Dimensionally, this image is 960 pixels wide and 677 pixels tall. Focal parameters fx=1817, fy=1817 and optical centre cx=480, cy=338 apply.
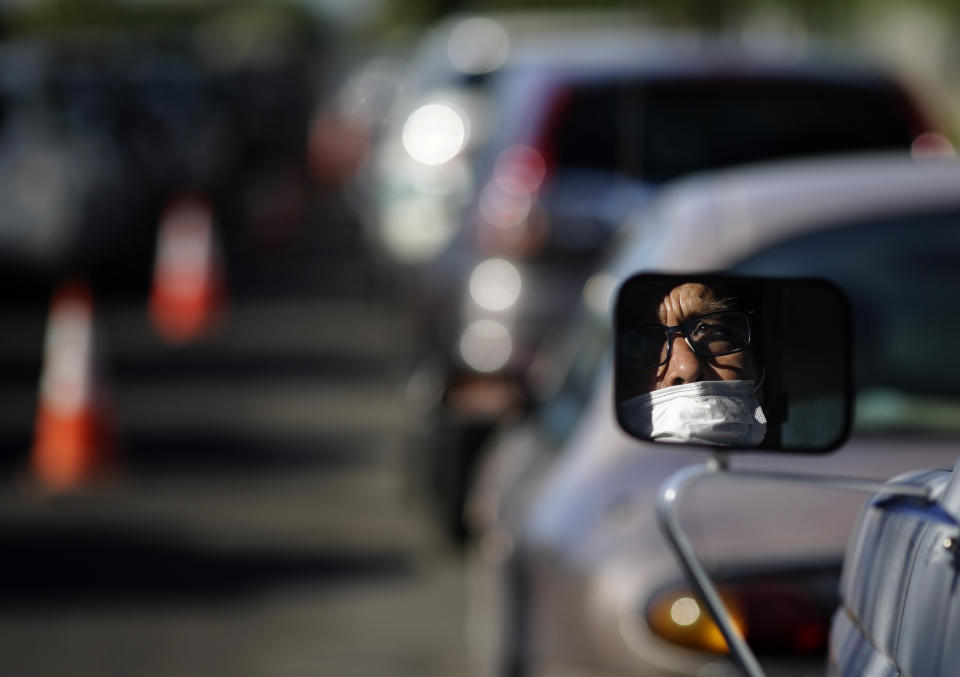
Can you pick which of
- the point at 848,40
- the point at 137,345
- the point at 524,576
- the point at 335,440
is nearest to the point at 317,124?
the point at 848,40

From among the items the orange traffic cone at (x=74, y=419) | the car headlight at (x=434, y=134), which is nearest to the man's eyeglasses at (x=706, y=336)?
the orange traffic cone at (x=74, y=419)

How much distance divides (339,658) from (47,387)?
131 inches

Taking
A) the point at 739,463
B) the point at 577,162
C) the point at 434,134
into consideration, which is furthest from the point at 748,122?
the point at 739,463

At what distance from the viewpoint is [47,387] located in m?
8.56

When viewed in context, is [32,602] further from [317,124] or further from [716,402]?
[317,124]

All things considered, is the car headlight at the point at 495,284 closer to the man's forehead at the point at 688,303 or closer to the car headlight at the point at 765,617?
the car headlight at the point at 765,617

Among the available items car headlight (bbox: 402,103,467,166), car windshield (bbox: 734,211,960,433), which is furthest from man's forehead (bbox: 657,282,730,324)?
car headlight (bbox: 402,103,467,166)

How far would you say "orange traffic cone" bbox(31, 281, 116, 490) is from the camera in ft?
27.4

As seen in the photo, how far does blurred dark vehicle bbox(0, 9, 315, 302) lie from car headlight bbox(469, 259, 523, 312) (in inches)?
331

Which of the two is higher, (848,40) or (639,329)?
(848,40)

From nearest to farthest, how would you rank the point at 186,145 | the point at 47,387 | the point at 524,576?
the point at 524,576
the point at 47,387
the point at 186,145

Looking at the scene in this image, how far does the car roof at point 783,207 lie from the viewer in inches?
137

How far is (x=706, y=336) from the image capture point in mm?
2092

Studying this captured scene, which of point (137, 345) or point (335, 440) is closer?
point (335, 440)
